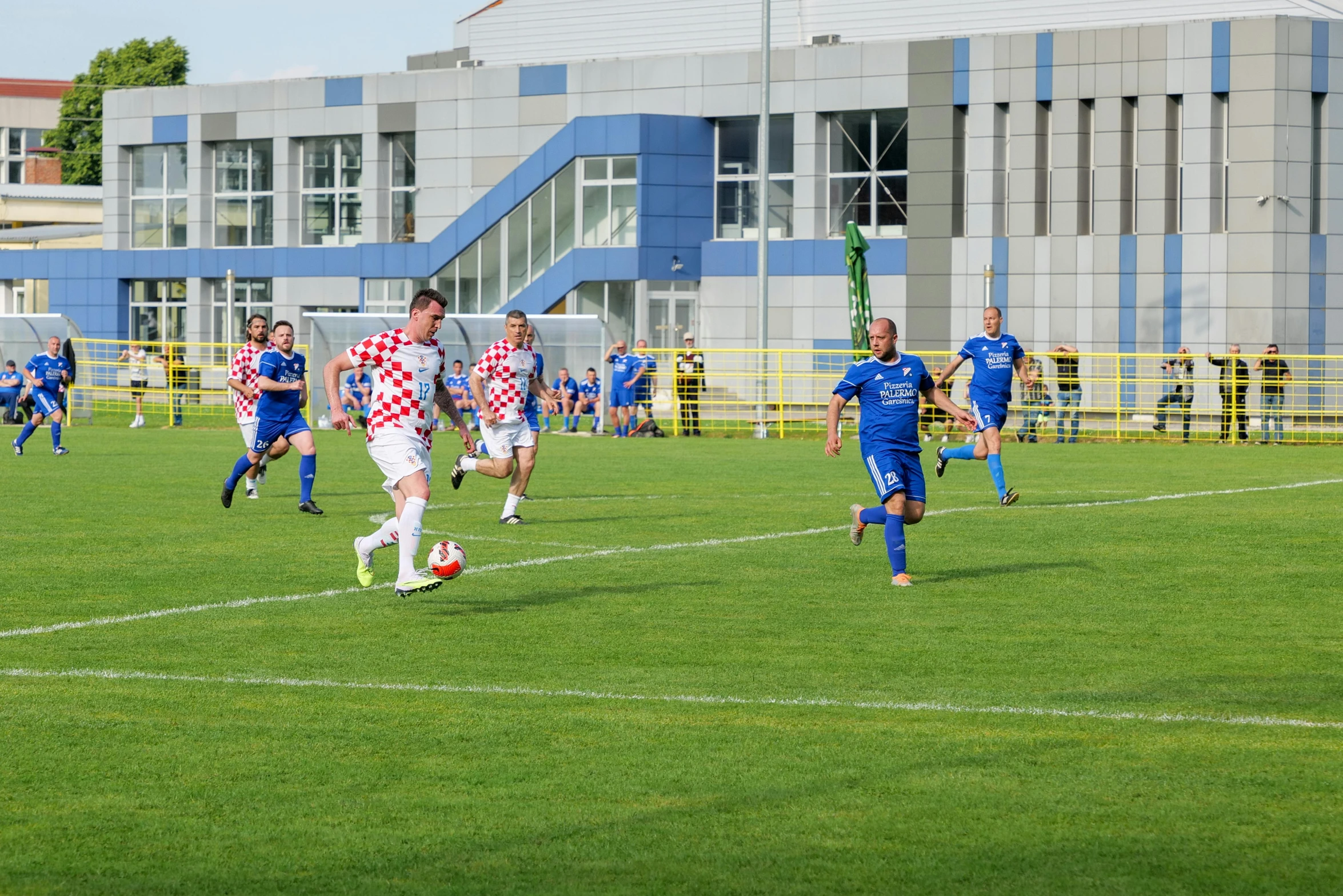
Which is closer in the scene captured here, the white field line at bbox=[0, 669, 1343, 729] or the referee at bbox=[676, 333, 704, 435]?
the white field line at bbox=[0, 669, 1343, 729]

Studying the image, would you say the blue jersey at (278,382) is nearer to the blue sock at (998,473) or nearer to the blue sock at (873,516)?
the blue sock at (998,473)

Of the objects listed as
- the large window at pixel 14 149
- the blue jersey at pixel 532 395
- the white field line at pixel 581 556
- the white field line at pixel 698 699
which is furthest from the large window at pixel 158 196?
the white field line at pixel 698 699

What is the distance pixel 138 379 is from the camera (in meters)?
40.1

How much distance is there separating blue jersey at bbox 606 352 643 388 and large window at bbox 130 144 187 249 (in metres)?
27.7

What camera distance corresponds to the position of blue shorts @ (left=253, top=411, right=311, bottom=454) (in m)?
17.2

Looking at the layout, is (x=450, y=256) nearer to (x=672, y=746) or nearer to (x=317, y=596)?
(x=317, y=596)

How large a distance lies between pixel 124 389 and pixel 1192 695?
36.4m

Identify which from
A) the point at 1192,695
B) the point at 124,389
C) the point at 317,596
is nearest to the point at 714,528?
the point at 317,596

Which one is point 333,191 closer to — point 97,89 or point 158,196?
point 158,196

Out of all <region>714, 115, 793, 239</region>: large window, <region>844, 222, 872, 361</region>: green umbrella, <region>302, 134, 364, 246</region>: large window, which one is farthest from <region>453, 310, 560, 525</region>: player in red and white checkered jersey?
<region>302, 134, 364, 246</region>: large window

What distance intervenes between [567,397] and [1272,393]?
47.8 feet

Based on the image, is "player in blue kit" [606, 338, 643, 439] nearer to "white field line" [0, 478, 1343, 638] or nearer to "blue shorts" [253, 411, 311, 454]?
"white field line" [0, 478, 1343, 638]

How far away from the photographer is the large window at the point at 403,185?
5328 cm

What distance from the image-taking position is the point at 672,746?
21.0 feet
